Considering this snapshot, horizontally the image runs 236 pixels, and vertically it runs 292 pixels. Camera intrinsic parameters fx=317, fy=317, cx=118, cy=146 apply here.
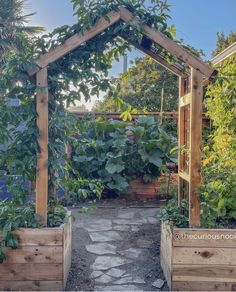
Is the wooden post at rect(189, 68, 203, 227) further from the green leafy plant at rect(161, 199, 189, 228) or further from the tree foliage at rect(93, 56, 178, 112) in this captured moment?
the tree foliage at rect(93, 56, 178, 112)

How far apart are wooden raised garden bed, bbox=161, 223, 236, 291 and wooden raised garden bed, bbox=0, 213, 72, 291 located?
0.83 meters

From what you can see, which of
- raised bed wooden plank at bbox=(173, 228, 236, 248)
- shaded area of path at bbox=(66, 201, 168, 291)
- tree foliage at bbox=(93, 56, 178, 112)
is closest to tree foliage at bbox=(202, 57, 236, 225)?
raised bed wooden plank at bbox=(173, 228, 236, 248)

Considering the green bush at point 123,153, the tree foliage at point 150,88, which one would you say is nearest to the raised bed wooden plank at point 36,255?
the green bush at point 123,153

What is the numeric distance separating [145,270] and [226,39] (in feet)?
44.6

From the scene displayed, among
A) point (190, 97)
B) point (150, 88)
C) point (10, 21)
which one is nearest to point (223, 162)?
point (190, 97)

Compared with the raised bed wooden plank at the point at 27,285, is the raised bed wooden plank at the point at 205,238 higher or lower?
higher

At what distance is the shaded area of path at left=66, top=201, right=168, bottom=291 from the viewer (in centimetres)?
250

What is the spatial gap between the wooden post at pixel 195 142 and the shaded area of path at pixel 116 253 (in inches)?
A: 25.1

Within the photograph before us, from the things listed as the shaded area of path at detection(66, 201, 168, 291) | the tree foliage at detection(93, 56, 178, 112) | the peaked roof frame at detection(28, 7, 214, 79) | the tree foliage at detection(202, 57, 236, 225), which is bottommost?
the shaded area of path at detection(66, 201, 168, 291)

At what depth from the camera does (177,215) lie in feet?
8.66

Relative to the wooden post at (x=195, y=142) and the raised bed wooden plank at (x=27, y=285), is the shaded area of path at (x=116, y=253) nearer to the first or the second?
the raised bed wooden plank at (x=27, y=285)

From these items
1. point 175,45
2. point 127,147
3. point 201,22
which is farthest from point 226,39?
point 175,45

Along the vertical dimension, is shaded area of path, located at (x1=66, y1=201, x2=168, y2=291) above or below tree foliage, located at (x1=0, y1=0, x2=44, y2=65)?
below

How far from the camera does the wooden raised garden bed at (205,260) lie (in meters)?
2.26
